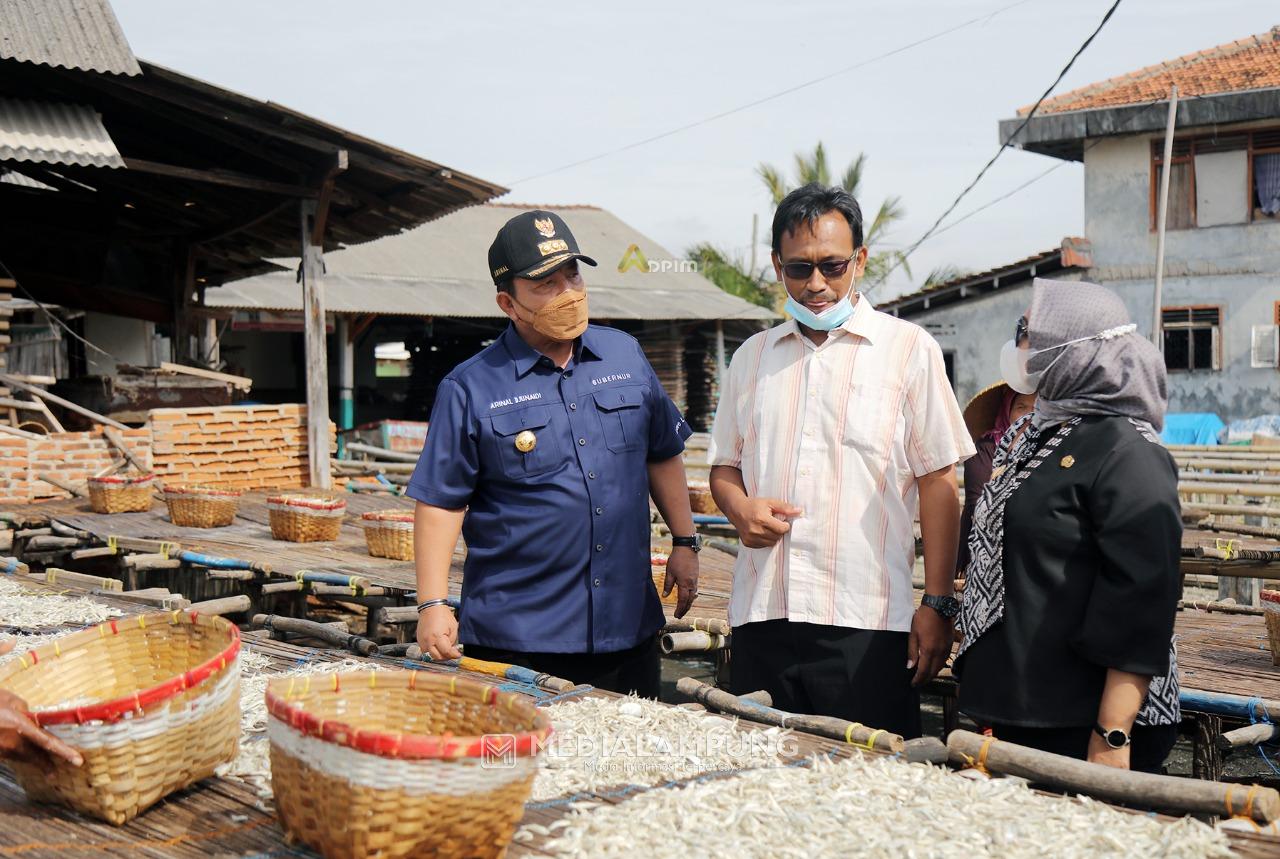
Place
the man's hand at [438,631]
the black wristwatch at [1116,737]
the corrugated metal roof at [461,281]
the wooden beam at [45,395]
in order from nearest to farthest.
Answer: the black wristwatch at [1116,737]
the man's hand at [438,631]
the wooden beam at [45,395]
the corrugated metal roof at [461,281]

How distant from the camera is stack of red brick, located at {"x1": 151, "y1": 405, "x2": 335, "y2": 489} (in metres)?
12.2

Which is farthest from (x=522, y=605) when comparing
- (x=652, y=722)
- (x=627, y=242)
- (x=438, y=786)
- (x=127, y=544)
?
(x=627, y=242)

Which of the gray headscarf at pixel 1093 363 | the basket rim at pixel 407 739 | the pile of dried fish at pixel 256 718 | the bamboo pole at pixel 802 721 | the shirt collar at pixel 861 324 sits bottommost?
the pile of dried fish at pixel 256 718

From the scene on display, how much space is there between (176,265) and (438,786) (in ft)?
49.9

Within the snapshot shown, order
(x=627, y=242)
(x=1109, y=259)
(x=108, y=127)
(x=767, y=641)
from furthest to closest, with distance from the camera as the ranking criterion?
(x=627, y=242), (x=1109, y=259), (x=108, y=127), (x=767, y=641)

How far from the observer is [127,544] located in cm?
876

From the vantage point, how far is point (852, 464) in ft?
10.6

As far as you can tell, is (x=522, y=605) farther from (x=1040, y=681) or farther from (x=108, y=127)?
(x=108, y=127)

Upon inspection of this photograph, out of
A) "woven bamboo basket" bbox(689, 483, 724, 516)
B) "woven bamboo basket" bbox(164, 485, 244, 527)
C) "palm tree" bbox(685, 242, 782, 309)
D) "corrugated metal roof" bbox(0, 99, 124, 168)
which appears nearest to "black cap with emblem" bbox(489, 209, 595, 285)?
"woven bamboo basket" bbox(689, 483, 724, 516)

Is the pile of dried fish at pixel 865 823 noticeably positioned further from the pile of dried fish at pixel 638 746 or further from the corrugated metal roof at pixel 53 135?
the corrugated metal roof at pixel 53 135

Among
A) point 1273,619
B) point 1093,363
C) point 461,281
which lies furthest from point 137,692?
point 461,281

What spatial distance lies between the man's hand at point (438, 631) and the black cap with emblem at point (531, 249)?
102 centimetres

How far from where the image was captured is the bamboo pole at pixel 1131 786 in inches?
94.7

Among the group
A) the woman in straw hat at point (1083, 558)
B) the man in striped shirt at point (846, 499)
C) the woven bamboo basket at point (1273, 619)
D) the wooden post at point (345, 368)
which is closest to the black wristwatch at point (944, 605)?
the man in striped shirt at point (846, 499)
